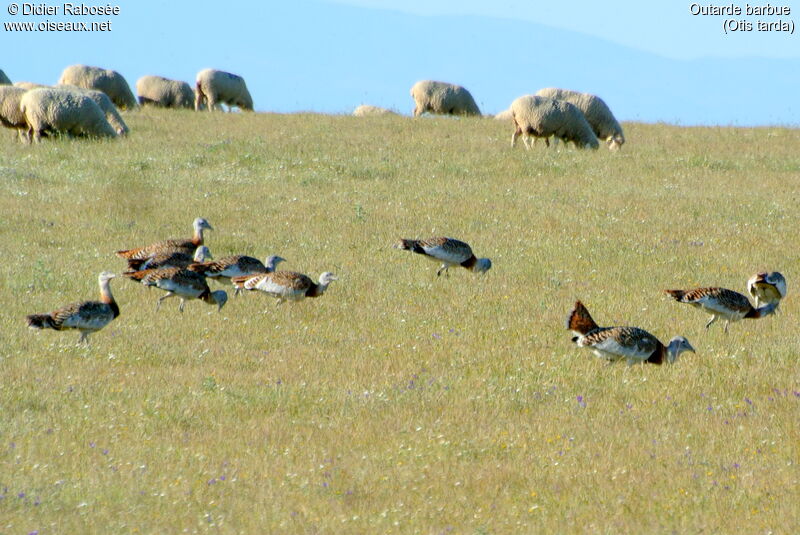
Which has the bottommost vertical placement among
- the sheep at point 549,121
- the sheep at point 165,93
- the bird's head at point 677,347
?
the sheep at point 165,93

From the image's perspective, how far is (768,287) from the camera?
14859 mm

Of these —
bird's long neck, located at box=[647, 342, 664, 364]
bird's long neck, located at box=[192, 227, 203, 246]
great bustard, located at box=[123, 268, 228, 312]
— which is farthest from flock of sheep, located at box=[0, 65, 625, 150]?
bird's long neck, located at box=[647, 342, 664, 364]

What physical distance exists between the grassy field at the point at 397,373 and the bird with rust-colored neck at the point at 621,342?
0.25 meters

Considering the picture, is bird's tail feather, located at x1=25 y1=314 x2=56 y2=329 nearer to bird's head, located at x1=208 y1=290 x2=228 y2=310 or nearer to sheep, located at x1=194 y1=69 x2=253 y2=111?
bird's head, located at x1=208 y1=290 x2=228 y2=310

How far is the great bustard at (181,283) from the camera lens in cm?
1438

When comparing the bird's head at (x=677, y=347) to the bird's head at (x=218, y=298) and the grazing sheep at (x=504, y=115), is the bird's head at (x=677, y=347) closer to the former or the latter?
the bird's head at (x=218, y=298)

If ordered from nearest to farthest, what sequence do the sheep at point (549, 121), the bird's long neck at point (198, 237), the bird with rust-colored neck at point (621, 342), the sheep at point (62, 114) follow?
1. the bird with rust-colored neck at point (621, 342)
2. the bird's long neck at point (198, 237)
3. the sheep at point (62, 114)
4. the sheep at point (549, 121)

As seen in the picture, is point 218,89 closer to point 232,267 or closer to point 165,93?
point 165,93

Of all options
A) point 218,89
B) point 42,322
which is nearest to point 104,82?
point 218,89

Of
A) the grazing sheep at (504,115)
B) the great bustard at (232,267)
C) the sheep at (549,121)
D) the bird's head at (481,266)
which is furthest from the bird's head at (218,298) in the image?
the grazing sheep at (504,115)

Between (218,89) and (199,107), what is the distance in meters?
1.30

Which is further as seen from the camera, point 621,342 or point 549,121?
point 549,121

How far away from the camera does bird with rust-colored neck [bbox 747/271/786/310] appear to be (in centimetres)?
1471

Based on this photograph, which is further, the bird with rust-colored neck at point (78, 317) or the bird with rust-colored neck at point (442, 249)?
the bird with rust-colored neck at point (442, 249)
